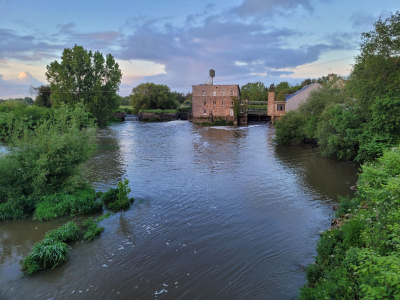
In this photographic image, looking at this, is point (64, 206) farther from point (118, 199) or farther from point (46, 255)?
point (46, 255)

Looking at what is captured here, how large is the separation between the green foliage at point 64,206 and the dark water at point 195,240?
0.45 metres

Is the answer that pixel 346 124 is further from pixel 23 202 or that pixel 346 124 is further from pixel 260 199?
pixel 23 202

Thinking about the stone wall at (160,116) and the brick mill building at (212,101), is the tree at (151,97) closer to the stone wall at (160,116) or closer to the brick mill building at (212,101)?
the stone wall at (160,116)

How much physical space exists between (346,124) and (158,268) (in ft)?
57.0

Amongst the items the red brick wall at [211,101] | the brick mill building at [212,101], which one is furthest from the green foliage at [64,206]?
the red brick wall at [211,101]

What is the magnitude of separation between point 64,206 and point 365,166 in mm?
11496

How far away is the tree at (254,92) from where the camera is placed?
94750mm

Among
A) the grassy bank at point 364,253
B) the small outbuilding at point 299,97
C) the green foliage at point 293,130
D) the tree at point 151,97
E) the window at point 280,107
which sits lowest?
the grassy bank at point 364,253

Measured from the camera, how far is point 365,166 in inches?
355

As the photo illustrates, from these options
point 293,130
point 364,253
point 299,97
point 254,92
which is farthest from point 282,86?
point 364,253

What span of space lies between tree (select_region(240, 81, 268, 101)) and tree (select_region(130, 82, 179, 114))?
28185 millimetres

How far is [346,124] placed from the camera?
1955 cm

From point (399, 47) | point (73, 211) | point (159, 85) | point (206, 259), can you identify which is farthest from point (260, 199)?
point (159, 85)

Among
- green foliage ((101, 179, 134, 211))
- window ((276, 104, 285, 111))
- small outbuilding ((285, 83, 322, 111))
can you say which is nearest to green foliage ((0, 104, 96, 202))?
green foliage ((101, 179, 134, 211))
